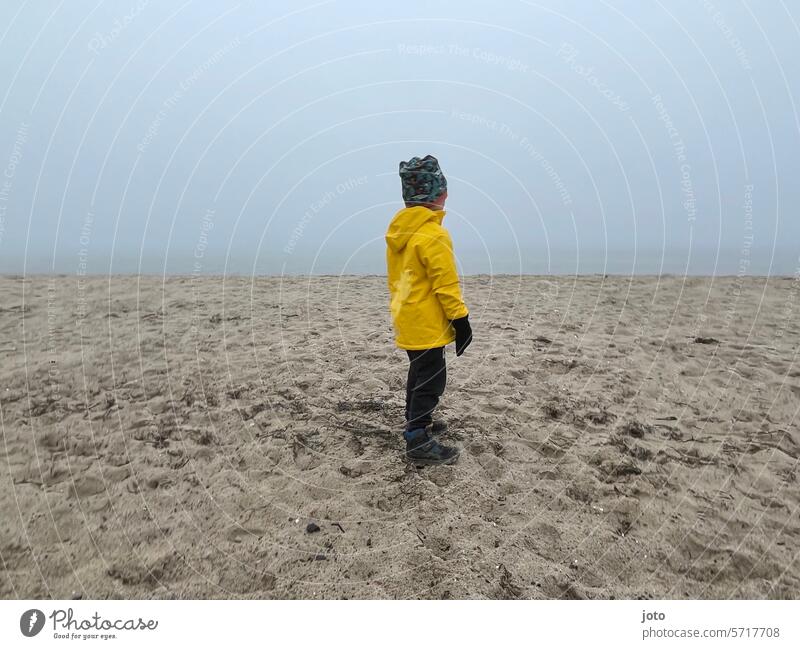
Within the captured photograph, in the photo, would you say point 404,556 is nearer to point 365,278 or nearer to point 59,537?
point 59,537

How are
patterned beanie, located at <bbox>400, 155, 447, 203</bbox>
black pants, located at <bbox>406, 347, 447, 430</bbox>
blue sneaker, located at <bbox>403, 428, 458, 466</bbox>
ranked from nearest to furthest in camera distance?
patterned beanie, located at <bbox>400, 155, 447, 203</bbox> < black pants, located at <bbox>406, 347, 447, 430</bbox> < blue sneaker, located at <bbox>403, 428, 458, 466</bbox>

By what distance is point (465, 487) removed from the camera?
3.32 metres

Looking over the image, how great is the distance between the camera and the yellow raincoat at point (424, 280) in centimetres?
323

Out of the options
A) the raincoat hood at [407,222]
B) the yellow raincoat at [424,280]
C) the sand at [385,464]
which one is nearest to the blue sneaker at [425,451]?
the sand at [385,464]

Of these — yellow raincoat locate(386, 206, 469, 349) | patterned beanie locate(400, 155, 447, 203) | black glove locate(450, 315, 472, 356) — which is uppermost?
patterned beanie locate(400, 155, 447, 203)

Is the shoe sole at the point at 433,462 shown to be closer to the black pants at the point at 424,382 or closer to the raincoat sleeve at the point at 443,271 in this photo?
the black pants at the point at 424,382

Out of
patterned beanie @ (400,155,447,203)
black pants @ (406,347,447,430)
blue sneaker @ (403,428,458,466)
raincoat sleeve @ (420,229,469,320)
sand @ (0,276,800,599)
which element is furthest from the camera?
blue sneaker @ (403,428,458,466)

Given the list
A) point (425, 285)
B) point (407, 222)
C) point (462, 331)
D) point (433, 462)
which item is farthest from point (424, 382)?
point (407, 222)

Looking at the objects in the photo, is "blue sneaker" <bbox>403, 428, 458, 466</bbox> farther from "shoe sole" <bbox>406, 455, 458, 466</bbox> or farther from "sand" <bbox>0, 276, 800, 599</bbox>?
"sand" <bbox>0, 276, 800, 599</bbox>

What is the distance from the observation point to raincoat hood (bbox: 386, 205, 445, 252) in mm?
3285

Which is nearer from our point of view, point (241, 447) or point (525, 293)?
point (241, 447)

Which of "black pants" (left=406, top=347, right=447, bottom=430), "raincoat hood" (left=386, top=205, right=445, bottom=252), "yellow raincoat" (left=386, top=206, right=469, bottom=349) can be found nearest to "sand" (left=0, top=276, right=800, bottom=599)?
"black pants" (left=406, top=347, right=447, bottom=430)
